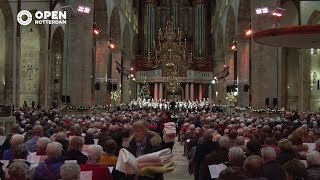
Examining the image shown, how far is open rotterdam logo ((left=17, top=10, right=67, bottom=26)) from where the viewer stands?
27808mm

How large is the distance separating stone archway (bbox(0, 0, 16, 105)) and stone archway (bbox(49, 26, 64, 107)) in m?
8.17

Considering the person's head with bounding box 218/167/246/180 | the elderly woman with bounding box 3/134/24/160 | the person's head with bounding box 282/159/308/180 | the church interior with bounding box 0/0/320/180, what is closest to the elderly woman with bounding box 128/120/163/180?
the person's head with bounding box 218/167/246/180

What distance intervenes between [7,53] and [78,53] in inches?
161

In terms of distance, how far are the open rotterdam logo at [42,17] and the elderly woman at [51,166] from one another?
850 inches

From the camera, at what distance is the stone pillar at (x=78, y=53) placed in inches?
1038

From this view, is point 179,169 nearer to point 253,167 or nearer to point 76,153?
point 76,153

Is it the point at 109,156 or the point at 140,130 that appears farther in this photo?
the point at 109,156

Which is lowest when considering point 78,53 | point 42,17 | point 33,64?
point 33,64

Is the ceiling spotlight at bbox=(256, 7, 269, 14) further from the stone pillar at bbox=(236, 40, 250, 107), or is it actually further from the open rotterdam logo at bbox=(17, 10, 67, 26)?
the open rotterdam logo at bbox=(17, 10, 67, 26)

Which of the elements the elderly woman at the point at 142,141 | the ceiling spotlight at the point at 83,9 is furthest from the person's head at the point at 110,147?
the ceiling spotlight at the point at 83,9

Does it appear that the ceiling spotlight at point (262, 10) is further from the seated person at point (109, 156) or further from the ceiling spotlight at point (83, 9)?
the seated person at point (109, 156)

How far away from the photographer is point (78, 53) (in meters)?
26.4

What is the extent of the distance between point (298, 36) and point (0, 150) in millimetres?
8454

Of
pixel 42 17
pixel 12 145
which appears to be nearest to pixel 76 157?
pixel 12 145
